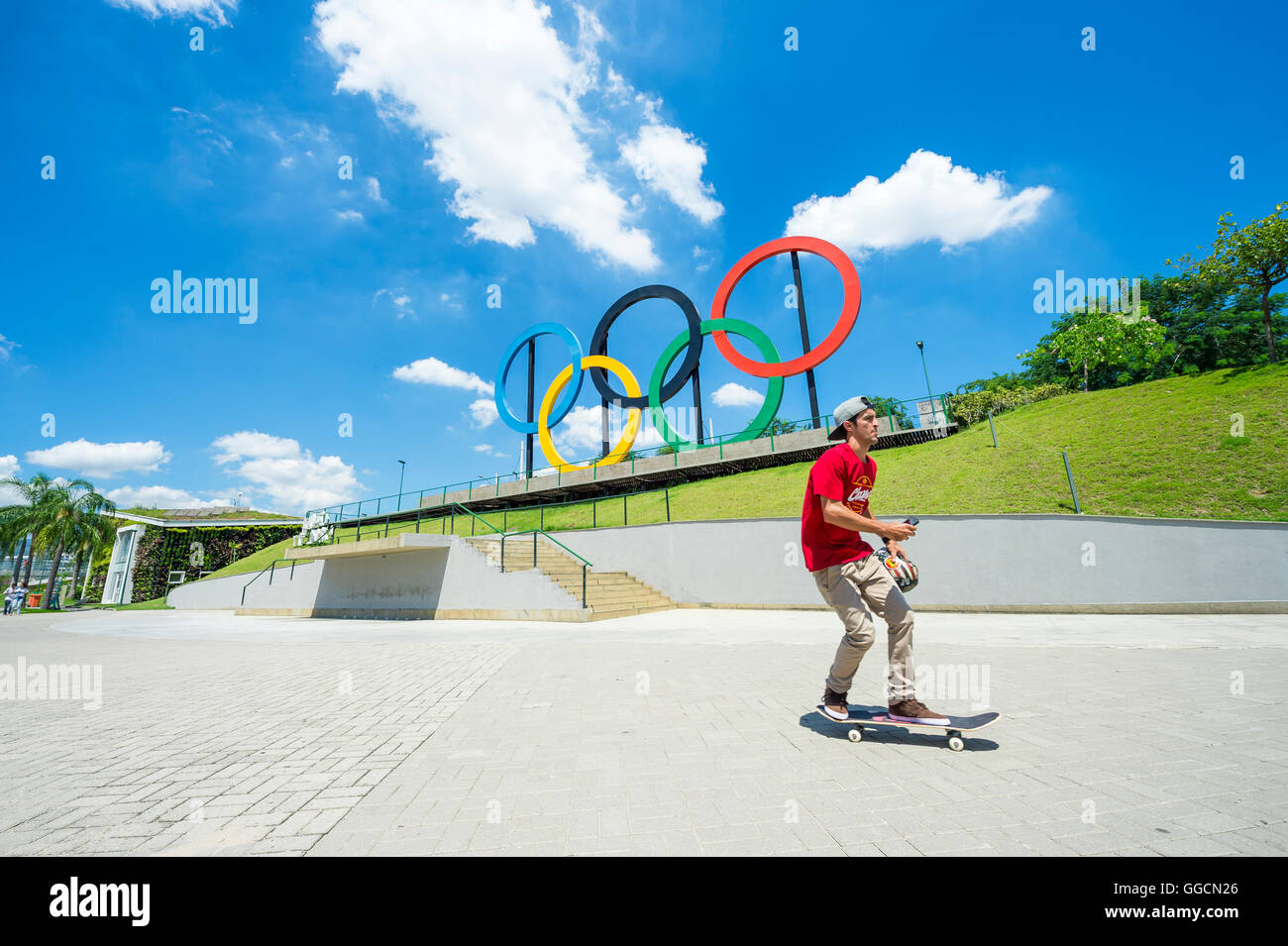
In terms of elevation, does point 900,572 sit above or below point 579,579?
above

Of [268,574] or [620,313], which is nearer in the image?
[268,574]

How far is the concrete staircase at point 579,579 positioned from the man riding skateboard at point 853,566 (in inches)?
423

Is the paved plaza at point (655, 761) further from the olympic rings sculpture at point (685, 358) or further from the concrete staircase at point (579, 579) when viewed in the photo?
the olympic rings sculpture at point (685, 358)

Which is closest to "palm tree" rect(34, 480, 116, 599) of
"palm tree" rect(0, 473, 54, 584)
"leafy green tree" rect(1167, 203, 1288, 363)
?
"palm tree" rect(0, 473, 54, 584)

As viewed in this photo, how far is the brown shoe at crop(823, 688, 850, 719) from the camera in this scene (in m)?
3.77

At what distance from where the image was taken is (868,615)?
3.59 m

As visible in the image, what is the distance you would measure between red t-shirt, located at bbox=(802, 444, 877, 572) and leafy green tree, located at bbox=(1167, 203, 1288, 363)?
27.5m

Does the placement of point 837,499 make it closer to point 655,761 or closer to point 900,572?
point 900,572

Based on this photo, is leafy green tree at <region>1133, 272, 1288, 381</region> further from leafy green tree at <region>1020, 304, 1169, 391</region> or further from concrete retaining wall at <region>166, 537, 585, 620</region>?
concrete retaining wall at <region>166, 537, 585, 620</region>

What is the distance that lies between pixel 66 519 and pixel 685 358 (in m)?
48.8

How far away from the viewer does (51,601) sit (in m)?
39.6

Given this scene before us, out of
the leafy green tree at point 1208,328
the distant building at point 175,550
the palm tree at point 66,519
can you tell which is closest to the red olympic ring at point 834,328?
the leafy green tree at point 1208,328

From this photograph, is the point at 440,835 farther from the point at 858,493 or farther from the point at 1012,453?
the point at 1012,453

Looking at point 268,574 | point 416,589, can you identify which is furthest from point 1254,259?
point 268,574
